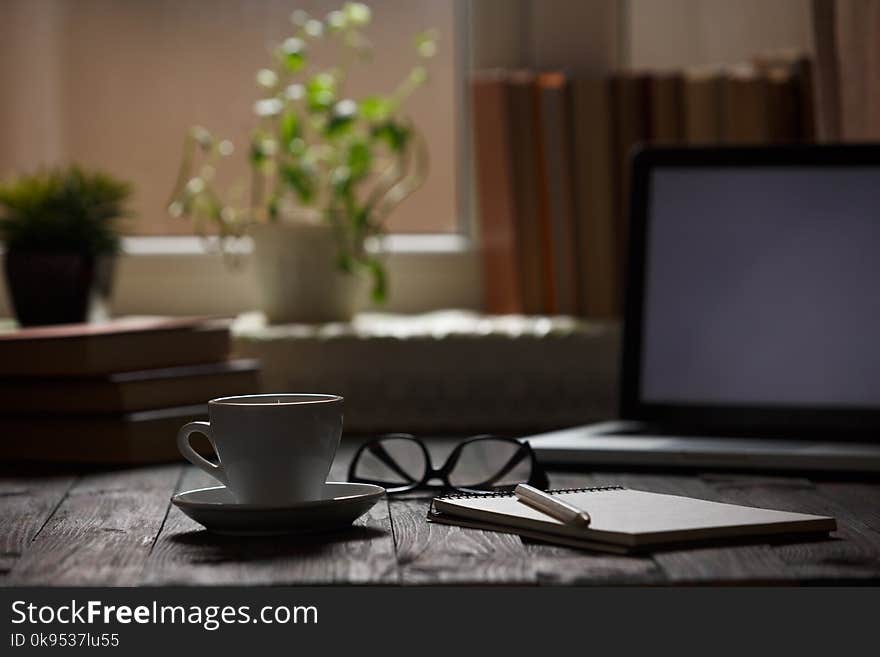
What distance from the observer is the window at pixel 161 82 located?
1.89 metres

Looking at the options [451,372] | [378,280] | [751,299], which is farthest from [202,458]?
[378,280]

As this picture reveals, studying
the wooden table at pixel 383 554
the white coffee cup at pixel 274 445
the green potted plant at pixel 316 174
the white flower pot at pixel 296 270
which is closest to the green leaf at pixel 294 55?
the green potted plant at pixel 316 174

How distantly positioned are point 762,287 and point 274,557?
0.73 meters

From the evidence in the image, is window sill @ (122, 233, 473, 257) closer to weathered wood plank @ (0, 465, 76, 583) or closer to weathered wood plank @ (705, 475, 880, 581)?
weathered wood plank @ (0, 465, 76, 583)

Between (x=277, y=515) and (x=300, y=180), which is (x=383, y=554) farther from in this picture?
(x=300, y=180)

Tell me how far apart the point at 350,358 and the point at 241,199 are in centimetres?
43

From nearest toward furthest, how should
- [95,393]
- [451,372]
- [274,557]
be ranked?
[274,557]
[95,393]
[451,372]

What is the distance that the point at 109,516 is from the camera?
901 mm

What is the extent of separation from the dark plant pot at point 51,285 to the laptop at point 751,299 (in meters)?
0.64

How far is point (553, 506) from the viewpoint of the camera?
770 millimetres

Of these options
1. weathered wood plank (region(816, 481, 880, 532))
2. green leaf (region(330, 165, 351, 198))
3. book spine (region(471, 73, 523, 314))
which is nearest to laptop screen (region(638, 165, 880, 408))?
weathered wood plank (region(816, 481, 880, 532))

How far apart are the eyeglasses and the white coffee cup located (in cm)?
19

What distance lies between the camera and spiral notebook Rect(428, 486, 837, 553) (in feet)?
2.38

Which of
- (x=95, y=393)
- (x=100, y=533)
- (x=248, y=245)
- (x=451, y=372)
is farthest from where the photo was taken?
(x=248, y=245)
